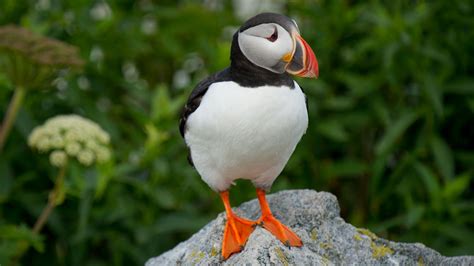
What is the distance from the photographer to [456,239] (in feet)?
20.1

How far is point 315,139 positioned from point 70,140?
2.29 m

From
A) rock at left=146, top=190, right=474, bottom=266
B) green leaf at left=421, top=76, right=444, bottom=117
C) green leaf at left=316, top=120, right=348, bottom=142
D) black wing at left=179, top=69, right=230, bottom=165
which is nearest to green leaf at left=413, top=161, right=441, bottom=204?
green leaf at left=421, top=76, right=444, bottom=117

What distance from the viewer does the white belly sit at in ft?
12.1

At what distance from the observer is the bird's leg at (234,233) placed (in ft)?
12.9

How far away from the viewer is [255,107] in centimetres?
367

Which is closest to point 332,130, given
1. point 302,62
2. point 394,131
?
point 394,131

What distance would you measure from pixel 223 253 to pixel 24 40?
2192 mm

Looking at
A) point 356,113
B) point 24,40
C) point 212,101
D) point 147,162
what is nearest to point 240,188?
point 147,162

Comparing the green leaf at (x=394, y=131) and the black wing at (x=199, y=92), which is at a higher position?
the black wing at (x=199, y=92)

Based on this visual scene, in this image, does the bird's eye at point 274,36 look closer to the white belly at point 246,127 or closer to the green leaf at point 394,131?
the white belly at point 246,127

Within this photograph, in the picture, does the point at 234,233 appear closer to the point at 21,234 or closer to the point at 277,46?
the point at 277,46

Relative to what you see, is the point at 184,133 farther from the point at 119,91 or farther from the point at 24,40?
the point at 119,91

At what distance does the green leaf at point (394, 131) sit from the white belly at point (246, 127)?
2423 millimetres

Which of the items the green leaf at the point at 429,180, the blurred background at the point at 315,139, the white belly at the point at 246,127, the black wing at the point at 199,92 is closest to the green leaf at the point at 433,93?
Answer: the blurred background at the point at 315,139
